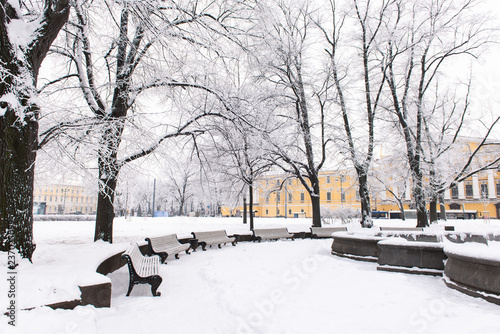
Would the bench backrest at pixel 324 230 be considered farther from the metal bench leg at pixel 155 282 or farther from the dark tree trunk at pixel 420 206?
the metal bench leg at pixel 155 282

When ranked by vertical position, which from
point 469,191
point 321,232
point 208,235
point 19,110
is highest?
point 469,191

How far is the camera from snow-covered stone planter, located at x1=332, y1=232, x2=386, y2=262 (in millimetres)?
8359

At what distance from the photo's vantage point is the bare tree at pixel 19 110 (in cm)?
462

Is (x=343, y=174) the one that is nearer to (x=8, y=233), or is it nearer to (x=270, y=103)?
(x=270, y=103)

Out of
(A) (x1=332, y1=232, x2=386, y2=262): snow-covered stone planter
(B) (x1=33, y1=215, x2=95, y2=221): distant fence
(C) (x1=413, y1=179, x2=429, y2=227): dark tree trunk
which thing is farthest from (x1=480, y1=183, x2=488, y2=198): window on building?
(B) (x1=33, y1=215, x2=95, y2=221): distant fence

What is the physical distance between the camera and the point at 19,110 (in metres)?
4.68

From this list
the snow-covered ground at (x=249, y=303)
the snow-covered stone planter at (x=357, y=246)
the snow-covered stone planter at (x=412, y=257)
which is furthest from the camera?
the snow-covered stone planter at (x=357, y=246)

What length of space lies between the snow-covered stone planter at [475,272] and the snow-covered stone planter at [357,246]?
9.25ft

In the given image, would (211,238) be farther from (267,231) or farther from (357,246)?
(357,246)

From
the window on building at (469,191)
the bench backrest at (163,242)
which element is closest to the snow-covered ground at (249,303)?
the bench backrest at (163,242)

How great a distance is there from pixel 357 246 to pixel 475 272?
399cm

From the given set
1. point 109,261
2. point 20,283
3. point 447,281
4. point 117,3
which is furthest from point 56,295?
point 447,281

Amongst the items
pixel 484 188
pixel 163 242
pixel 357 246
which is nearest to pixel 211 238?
pixel 163 242

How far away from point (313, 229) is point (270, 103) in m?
6.52
